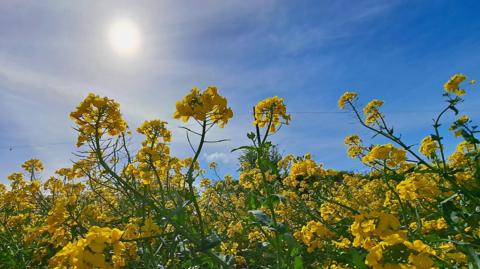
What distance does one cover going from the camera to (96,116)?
8.04 ft

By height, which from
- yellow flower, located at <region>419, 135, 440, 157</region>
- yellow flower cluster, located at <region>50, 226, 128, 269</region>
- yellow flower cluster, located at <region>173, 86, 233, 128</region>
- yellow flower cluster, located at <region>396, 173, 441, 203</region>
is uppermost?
yellow flower, located at <region>419, 135, 440, 157</region>

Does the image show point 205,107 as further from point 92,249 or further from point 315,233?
point 315,233

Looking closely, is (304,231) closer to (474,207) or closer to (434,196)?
(434,196)

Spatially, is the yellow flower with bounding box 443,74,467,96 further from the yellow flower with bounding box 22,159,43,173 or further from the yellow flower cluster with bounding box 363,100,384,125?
the yellow flower with bounding box 22,159,43,173

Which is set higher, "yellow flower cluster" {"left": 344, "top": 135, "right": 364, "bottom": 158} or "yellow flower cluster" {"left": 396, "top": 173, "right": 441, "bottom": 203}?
"yellow flower cluster" {"left": 344, "top": 135, "right": 364, "bottom": 158}

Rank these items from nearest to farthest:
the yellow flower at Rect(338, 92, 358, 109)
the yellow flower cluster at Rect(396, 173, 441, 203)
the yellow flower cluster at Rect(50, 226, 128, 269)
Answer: the yellow flower cluster at Rect(50, 226, 128, 269) → the yellow flower cluster at Rect(396, 173, 441, 203) → the yellow flower at Rect(338, 92, 358, 109)

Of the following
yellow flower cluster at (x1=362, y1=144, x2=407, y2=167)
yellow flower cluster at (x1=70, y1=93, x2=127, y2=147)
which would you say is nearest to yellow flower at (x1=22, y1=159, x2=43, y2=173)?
yellow flower cluster at (x1=70, y1=93, x2=127, y2=147)

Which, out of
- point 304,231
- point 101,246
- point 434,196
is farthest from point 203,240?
point 434,196

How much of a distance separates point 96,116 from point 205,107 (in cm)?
75

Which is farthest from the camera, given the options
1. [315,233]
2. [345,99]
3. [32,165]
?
[32,165]

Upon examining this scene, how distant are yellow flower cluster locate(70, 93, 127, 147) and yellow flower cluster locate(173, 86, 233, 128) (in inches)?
21.3

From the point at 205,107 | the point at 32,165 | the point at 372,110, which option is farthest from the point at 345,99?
the point at 32,165

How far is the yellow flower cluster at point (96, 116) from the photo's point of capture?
241cm

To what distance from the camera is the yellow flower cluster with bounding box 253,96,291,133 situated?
8.36ft
